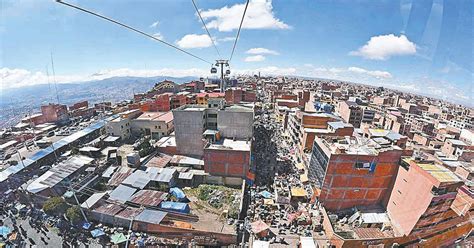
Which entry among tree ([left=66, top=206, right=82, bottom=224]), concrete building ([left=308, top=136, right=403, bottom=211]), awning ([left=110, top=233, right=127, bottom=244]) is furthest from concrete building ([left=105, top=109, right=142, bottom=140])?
concrete building ([left=308, top=136, right=403, bottom=211])

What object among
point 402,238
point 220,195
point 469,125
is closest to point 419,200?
point 402,238

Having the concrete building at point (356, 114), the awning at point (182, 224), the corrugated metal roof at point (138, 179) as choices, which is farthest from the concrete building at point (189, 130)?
the concrete building at point (356, 114)

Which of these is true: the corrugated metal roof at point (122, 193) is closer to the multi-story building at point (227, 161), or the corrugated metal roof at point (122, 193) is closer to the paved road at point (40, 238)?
the paved road at point (40, 238)

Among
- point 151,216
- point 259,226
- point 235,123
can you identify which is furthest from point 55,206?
point 235,123

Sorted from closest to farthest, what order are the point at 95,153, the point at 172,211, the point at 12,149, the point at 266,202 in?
1. the point at 172,211
2. the point at 266,202
3. the point at 95,153
4. the point at 12,149

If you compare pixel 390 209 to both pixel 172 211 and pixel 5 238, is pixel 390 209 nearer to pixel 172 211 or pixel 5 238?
pixel 172 211

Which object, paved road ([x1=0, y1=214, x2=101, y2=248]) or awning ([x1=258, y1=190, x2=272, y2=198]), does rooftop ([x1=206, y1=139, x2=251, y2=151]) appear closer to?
awning ([x1=258, y1=190, x2=272, y2=198])

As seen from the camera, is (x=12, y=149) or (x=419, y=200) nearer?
(x=419, y=200)
